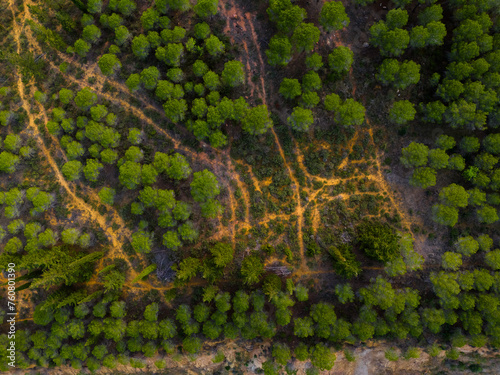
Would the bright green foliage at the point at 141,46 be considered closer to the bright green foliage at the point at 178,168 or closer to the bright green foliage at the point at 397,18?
Result: the bright green foliage at the point at 178,168

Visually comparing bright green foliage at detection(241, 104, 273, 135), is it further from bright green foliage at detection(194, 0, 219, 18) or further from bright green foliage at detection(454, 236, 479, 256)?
bright green foliage at detection(454, 236, 479, 256)

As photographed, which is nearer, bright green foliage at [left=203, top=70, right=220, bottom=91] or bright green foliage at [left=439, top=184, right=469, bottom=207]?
bright green foliage at [left=439, top=184, right=469, bottom=207]

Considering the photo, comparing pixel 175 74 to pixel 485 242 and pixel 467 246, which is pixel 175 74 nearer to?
pixel 467 246

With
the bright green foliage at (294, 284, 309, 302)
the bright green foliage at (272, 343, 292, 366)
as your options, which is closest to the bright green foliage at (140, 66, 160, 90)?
the bright green foliage at (294, 284, 309, 302)

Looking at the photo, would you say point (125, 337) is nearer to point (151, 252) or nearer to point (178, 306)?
point (178, 306)

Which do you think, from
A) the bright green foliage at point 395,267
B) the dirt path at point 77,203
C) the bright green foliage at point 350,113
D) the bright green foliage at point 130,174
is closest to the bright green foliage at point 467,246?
the bright green foliage at point 395,267

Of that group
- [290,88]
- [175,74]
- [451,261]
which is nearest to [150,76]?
[175,74]
